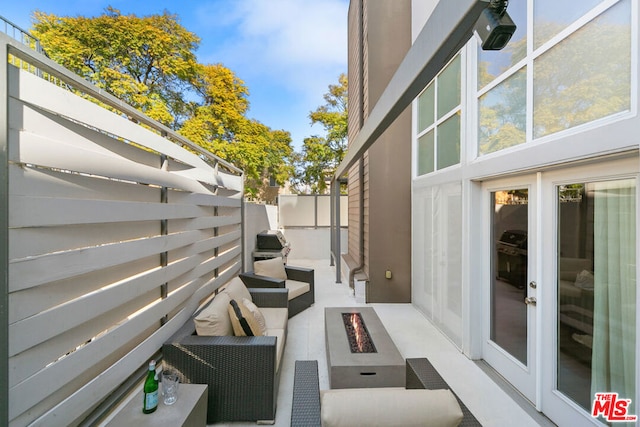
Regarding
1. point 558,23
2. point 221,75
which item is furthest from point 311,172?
point 558,23

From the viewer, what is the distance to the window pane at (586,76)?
5.63ft

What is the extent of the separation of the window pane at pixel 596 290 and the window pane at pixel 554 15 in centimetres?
114

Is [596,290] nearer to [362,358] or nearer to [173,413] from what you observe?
[362,358]

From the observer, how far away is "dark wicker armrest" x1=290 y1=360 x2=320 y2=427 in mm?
1579

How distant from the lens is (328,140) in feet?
46.9

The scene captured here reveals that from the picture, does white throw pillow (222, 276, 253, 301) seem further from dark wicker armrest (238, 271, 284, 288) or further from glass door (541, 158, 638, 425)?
glass door (541, 158, 638, 425)

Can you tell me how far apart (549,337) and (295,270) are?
3.57 metres

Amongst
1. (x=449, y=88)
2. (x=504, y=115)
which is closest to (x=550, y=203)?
(x=504, y=115)

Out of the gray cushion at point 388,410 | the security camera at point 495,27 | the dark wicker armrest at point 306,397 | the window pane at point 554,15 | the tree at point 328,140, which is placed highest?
the tree at point 328,140

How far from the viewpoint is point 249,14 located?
7.86 meters

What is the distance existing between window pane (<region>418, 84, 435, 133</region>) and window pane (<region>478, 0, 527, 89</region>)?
1279mm

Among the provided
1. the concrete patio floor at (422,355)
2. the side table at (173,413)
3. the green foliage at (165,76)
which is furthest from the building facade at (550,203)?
the green foliage at (165,76)

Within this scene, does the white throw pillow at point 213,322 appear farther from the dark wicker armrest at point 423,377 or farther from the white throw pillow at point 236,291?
the dark wicker armrest at point 423,377

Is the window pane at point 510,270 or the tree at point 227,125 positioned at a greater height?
the tree at point 227,125
